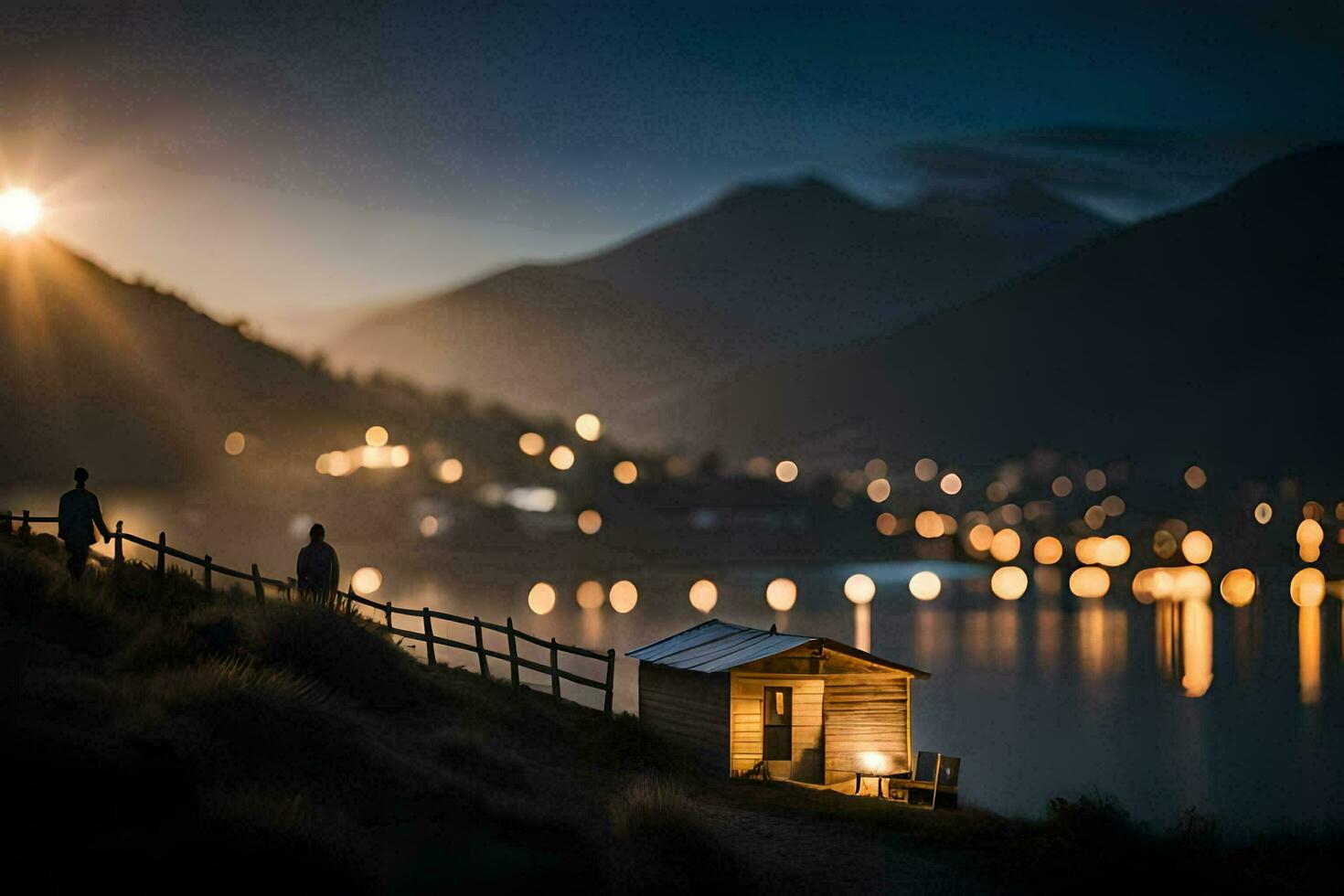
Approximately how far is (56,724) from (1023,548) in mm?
184627

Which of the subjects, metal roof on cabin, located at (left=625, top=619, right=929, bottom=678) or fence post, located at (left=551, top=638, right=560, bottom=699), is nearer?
metal roof on cabin, located at (left=625, top=619, right=929, bottom=678)

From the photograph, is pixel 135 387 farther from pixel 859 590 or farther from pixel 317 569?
pixel 317 569

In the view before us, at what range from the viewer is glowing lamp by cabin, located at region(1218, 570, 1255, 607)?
126562 millimetres

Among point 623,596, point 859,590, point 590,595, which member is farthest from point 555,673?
point 859,590

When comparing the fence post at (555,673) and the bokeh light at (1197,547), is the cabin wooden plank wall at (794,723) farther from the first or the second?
the bokeh light at (1197,547)

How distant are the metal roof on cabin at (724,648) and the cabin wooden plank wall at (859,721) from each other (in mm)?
461

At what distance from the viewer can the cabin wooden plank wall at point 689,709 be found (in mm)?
23312

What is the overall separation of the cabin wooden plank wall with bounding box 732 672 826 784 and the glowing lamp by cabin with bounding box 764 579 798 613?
8093cm

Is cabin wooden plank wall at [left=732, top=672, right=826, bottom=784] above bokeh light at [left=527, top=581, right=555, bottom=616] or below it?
below

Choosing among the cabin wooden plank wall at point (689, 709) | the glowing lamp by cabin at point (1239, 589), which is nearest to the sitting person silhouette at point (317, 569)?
the cabin wooden plank wall at point (689, 709)

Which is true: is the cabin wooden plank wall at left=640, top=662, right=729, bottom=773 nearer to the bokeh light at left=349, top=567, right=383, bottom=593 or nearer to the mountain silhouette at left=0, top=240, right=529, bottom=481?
the bokeh light at left=349, top=567, right=383, bottom=593

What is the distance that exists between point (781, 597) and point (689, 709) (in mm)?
87467

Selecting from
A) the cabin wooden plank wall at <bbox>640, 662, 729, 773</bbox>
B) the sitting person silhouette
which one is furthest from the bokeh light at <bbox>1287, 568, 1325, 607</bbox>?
the sitting person silhouette

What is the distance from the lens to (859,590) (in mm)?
120812
